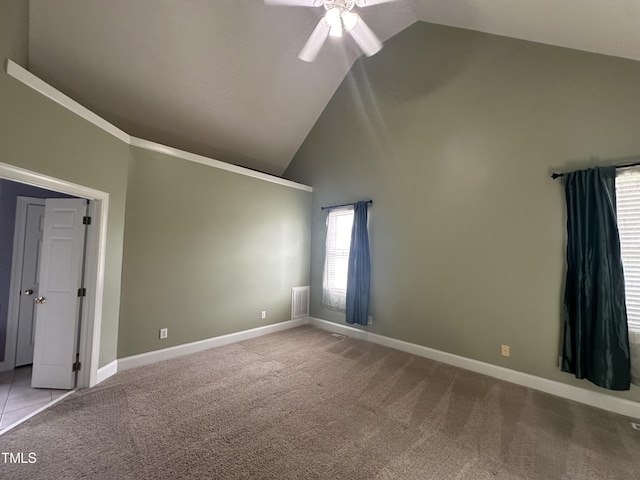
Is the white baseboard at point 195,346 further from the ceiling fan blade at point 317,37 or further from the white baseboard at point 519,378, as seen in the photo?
the ceiling fan blade at point 317,37

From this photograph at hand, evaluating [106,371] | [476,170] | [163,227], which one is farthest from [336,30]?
[106,371]

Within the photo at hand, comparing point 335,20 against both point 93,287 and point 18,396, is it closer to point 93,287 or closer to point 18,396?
point 93,287

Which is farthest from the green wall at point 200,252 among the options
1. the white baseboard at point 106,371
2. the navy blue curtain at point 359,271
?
the navy blue curtain at point 359,271

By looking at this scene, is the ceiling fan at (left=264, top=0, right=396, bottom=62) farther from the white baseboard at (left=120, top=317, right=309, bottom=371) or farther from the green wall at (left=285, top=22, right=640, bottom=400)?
the white baseboard at (left=120, top=317, right=309, bottom=371)

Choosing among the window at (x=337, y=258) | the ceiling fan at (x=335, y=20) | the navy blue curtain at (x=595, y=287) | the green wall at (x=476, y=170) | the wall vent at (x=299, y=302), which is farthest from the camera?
the wall vent at (x=299, y=302)

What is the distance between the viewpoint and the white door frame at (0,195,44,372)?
3.04 metres

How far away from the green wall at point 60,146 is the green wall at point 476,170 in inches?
129

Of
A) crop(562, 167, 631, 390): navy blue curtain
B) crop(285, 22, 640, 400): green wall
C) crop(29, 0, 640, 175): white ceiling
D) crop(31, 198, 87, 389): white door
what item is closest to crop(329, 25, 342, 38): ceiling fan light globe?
crop(29, 0, 640, 175): white ceiling

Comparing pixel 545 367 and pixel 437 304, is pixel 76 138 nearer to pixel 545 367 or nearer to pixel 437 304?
pixel 437 304

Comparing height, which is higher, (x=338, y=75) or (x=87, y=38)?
(x=338, y=75)

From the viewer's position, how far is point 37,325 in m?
2.63

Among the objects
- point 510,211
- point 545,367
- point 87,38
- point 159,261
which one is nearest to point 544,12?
point 510,211

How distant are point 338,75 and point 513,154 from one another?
128 inches

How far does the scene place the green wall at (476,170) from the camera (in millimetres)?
2693
